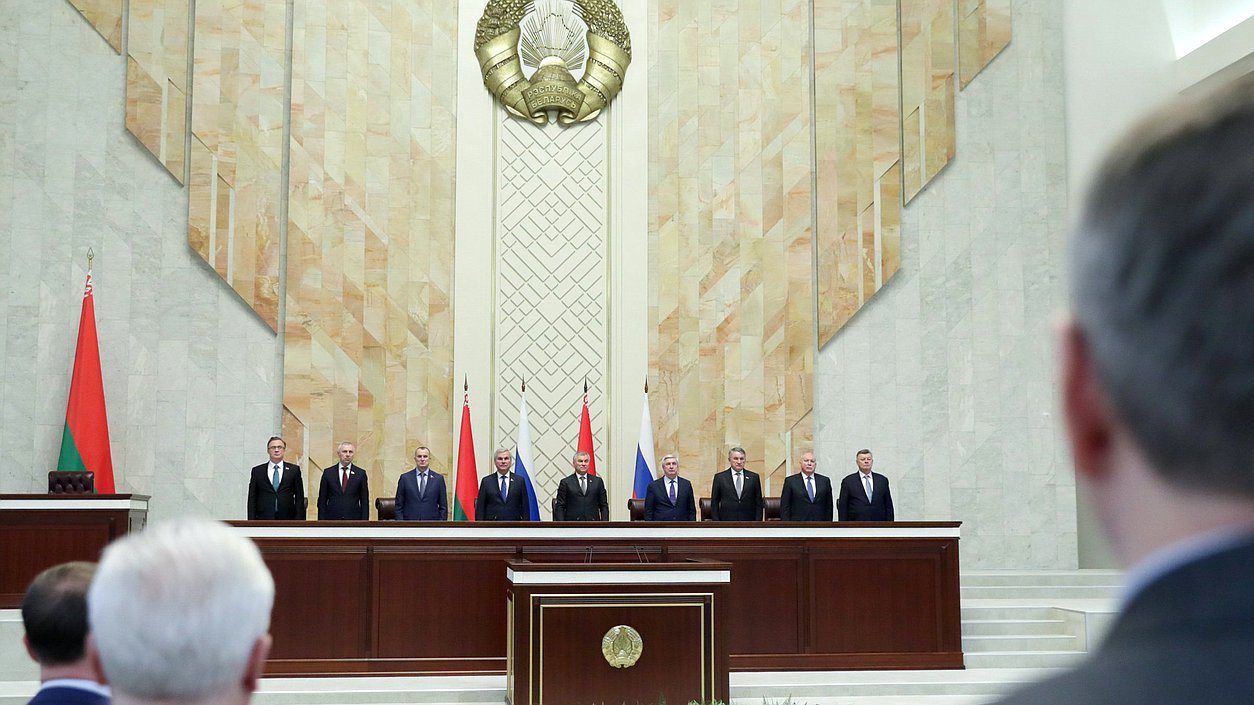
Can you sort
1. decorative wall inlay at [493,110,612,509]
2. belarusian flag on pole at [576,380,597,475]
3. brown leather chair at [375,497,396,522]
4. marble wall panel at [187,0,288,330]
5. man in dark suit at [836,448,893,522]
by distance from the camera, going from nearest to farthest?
brown leather chair at [375,497,396,522] → man in dark suit at [836,448,893,522] → belarusian flag on pole at [576,380,597,475] → marble wall panel at [187,0,288,330] → decorative wall inlay at [493,110,612,509]

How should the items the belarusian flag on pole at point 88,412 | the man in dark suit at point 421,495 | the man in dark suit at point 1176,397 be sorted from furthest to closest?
the belarusian flag on pole at point 88,412
the man in dark suit at point 421,495
the man in dark suit at point 1176,397

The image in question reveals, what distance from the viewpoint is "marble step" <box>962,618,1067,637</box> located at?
11180 millimetres

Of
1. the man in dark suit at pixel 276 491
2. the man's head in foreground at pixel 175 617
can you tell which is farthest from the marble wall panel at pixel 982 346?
the man's head in foreground at pixel 175 617

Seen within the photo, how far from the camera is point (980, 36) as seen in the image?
14.9m

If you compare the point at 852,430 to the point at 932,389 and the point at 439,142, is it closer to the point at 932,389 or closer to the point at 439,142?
the point at 932,389

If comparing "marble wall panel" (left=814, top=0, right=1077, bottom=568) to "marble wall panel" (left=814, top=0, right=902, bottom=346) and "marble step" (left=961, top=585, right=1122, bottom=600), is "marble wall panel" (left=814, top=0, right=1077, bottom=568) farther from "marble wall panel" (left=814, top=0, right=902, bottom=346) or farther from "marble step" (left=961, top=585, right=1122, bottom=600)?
"marble step" (left=961, top=585, right=1122, bottom=600)

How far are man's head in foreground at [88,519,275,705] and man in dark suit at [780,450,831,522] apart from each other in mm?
10045

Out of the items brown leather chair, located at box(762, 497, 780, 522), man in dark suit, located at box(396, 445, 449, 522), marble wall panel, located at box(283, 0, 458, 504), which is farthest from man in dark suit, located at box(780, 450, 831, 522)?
marble wall panel, located at box(283, 0, 458, 504)

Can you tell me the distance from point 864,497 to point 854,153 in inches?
191

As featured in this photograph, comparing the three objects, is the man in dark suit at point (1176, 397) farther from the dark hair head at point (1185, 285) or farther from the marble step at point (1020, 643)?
the marble step at point (1020, 643)

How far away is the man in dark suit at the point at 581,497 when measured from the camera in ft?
37.4

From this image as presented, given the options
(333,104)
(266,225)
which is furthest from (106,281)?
(333,104)

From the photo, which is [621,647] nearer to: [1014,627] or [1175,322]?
[1014,627]

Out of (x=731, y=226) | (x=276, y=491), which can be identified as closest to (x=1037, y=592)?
(x=731, y=226)
